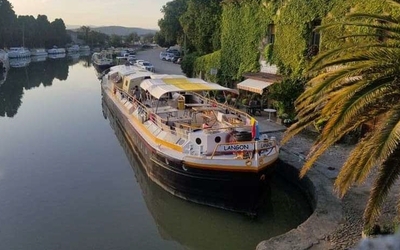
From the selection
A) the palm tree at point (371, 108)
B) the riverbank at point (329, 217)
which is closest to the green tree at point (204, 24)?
the riverbank at point (329, 217)

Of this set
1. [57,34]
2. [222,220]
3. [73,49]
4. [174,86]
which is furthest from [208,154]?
[73,49]

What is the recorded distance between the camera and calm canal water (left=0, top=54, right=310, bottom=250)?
10.6 m

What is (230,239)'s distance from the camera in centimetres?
1047

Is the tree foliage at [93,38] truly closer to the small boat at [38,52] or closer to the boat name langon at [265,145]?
the small boat at [38,52]

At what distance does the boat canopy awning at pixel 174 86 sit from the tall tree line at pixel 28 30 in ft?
256

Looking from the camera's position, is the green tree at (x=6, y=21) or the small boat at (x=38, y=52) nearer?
the green tree at (x=6, y=21)

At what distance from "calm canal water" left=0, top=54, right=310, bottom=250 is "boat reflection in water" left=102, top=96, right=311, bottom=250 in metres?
0.03

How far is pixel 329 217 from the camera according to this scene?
367 inches

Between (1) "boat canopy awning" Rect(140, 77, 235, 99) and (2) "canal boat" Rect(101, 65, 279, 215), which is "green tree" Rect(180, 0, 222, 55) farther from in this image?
(2) "canal boat" Rect(101, 65, 279, 215)

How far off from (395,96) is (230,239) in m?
5.85

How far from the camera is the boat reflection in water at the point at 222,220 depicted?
10570 mm

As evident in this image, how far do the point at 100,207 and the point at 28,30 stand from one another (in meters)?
97.7

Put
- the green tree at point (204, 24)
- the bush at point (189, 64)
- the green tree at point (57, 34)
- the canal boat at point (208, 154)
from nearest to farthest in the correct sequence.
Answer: the canal boat at point (208, 154), the green tree at point (204, 24), the bush at point (189, 64), the green tree at point (57, 34)

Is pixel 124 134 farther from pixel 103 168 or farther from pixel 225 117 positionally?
→ pixel 225 117
